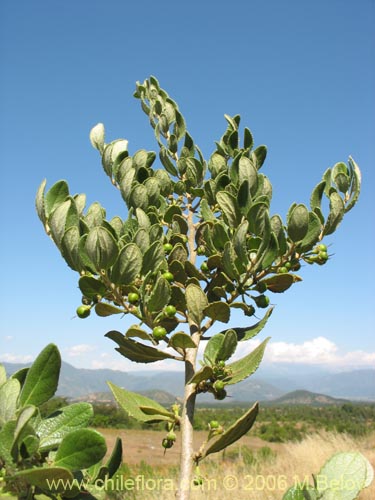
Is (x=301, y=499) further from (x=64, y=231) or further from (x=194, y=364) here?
(x=64, y=231)

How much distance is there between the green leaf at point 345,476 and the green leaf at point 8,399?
0.76 metres

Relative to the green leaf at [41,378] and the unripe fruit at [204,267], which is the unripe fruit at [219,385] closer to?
the unripe fruit at [204,267]

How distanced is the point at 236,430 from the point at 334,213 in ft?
3.57

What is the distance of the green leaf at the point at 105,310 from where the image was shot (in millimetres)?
1687

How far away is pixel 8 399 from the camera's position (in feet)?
3.29

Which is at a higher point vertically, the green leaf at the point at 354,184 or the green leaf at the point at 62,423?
the green leaf at the point at 354,184

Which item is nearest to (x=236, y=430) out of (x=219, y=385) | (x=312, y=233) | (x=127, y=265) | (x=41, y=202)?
(x=219, y=385)

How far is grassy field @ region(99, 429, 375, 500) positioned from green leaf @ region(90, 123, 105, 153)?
169cm

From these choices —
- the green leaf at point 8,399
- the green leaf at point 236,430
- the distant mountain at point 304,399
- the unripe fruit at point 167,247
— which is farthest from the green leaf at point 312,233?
the distant mountain at point 304,399

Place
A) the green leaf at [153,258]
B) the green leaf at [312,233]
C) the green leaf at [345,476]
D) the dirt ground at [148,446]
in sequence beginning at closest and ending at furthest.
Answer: the green leaf at [345,476] < the green leaf at [153,258] < the green leaf at [312,233] < the dirt ground at [148,446]

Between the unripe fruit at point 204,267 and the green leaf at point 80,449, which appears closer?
the green leaf at point 80,449

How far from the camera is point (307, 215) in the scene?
1.84 metres

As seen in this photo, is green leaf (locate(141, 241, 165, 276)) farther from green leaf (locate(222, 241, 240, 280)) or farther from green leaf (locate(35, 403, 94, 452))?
green leaf (locate(35, 403, 94, 452))

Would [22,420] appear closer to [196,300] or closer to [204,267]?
[196,300]
